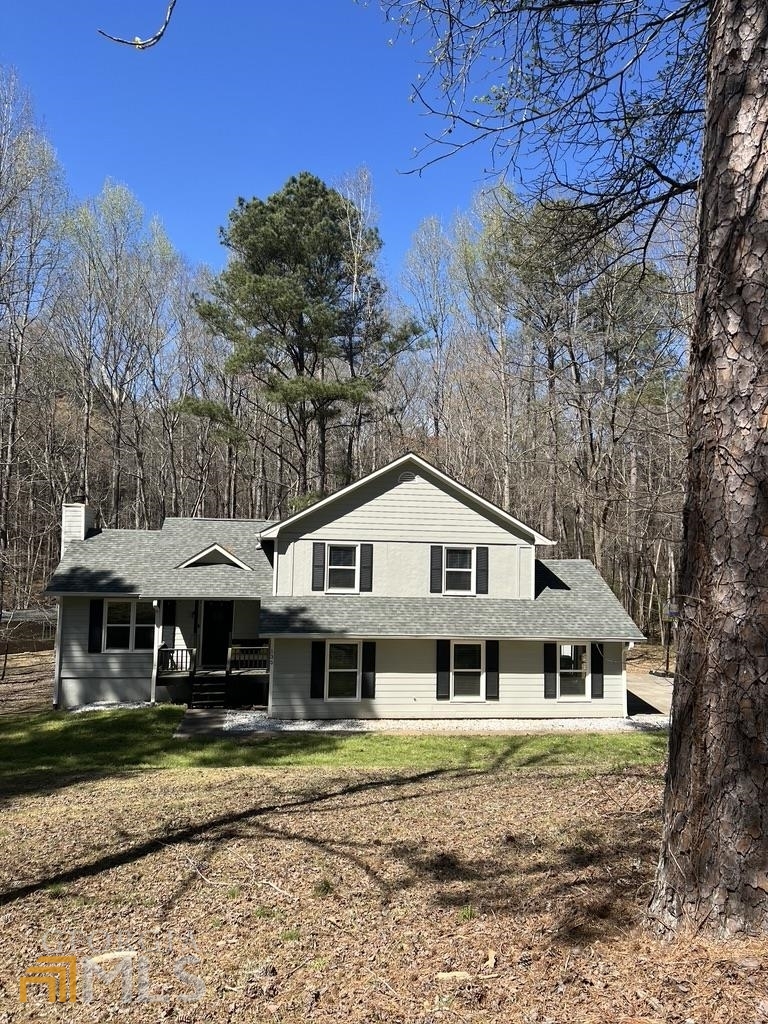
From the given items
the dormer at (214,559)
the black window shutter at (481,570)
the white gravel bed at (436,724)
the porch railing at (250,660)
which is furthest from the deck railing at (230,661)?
the black window shutter at (481,570)

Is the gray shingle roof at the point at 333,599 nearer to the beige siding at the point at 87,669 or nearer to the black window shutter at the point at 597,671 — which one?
the black window shutter at the point at 597,671

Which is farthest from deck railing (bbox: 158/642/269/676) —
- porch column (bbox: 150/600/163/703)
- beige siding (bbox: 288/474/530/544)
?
beige siding (bbox: 288/474/530/544)

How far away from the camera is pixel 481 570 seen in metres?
17.1

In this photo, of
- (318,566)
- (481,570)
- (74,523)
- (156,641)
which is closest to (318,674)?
(318,566)

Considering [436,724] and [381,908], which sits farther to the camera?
[436,724]

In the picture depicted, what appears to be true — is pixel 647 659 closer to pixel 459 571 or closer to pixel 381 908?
pixel 459 571

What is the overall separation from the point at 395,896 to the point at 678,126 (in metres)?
6.37

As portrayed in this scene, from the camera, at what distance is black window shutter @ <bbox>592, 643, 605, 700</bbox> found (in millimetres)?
16172

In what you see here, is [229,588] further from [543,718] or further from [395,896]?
[395,896]

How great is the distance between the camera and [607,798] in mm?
5750

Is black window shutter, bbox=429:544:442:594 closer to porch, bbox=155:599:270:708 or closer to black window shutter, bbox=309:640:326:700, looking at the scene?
black window shutter, bbox=309:640:326:700

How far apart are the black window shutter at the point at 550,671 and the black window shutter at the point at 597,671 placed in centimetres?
96

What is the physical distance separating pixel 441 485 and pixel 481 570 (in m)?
2.45

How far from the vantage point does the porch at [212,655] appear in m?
16.5
